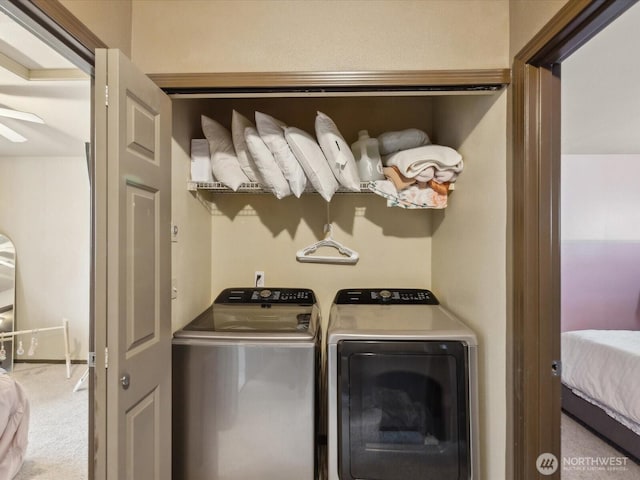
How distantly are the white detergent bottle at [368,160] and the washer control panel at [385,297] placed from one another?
0.75 metres

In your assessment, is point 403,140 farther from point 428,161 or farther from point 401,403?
point 401,403

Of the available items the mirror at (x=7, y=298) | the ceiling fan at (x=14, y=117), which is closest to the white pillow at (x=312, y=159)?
the ceiling fan at (x=14, y=117)

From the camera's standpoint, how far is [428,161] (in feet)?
5.89

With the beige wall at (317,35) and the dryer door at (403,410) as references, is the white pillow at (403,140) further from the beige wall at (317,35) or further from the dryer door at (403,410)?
the dryer door at (403,410)

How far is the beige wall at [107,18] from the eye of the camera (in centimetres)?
111

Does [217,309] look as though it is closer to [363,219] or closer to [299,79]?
[363,219]

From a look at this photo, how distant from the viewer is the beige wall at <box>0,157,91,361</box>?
5.46 feet

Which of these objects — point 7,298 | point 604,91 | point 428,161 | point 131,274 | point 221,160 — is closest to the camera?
point 131,274

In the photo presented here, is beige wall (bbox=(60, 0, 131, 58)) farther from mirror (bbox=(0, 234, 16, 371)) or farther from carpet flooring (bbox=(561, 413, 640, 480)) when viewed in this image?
carpet flooring (bbox=(561, 413, 640, 480))

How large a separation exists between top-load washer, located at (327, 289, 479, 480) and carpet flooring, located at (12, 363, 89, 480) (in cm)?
131

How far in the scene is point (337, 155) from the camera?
1.75 metres

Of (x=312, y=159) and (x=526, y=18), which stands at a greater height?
(x=526, y=18)

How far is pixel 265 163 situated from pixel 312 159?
0.25 m

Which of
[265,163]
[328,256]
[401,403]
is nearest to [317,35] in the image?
[265,163]
